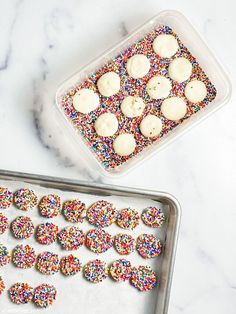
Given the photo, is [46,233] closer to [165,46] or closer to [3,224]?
[3,224]

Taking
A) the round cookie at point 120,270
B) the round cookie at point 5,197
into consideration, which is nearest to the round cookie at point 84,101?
the round cookie at point 5,197

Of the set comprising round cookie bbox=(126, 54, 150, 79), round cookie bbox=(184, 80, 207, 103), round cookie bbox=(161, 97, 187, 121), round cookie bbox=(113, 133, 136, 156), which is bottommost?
round cookie bbox=(113, 133, 136, 156)

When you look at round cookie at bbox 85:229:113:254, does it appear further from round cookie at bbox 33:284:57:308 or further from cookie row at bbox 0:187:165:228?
round cookie at bbox 33:284:57:308

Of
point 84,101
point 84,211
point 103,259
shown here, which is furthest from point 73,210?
point 84,101

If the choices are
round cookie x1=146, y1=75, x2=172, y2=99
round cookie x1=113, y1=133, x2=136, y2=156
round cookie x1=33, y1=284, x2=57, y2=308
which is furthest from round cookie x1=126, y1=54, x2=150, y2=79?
round cookie x1=33, y1=284, x2=57, y2=308

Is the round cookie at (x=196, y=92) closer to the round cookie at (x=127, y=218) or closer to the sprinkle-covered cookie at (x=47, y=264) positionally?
the round cookie at (x=127, y=218)
